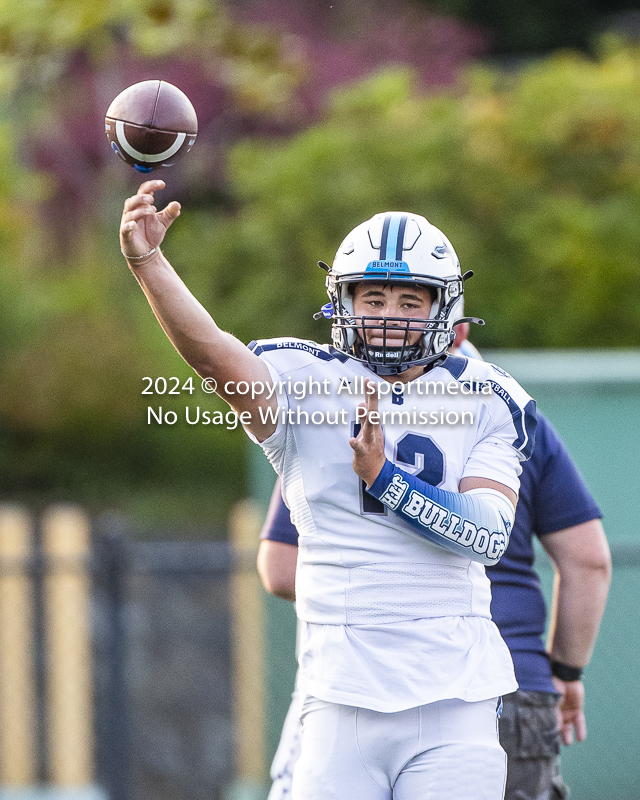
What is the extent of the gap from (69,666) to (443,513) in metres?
4.30

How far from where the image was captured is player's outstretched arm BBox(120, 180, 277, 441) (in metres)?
2.40

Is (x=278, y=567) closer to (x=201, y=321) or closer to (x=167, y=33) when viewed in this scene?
(x=201, y=321)

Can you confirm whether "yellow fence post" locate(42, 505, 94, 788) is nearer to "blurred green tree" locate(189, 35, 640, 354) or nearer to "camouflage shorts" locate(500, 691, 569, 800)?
"camouflage shorts" locate(500, 691, 569, 800)

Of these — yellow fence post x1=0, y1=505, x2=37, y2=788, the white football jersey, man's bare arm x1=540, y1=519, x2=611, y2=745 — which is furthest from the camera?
yellow fence post x1=0, y1=505, x2=37, y2=788

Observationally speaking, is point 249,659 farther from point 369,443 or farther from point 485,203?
point 485,203

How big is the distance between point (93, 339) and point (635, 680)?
26.6 feet

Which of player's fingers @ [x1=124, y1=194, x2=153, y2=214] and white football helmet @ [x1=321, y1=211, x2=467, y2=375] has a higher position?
player's fingers @ [x1=124, y1=194, x2=153, y2=214]

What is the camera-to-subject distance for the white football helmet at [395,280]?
2594 mm

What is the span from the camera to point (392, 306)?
8.60 ft

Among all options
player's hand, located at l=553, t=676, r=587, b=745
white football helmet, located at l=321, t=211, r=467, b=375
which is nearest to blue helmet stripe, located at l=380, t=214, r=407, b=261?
white football helmet, located at l=321, t=211, r=467, b=375

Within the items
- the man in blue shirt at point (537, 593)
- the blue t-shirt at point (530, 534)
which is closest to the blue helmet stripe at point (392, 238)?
the man in blue shirt at point (537, 593)

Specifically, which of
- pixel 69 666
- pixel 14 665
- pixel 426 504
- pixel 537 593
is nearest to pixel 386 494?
pixel 426 504

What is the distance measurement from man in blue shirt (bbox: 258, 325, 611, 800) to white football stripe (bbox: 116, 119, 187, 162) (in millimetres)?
1064

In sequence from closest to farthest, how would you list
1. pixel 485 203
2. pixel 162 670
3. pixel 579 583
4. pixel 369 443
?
pixel 369 443
pixel 579 583
pixel 162 670
pixel 485 203
